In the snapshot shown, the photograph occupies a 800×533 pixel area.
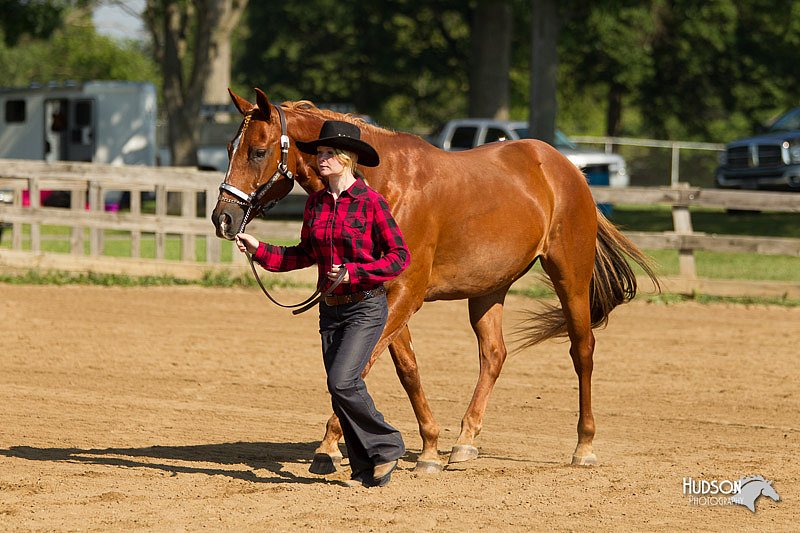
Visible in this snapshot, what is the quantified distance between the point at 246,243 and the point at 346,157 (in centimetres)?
64

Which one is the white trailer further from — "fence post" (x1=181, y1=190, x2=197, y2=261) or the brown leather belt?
the brown leather belt

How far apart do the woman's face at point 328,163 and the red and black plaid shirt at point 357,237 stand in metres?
0.12

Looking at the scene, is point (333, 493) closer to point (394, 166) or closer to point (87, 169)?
point (394, 166)

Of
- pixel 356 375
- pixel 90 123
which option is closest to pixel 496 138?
pixel 90 123

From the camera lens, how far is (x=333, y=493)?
19.0 feet

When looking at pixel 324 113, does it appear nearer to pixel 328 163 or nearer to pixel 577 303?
pixel 328 163

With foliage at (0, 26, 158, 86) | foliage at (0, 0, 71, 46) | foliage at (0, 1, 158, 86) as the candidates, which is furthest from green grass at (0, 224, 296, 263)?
foliage at (0, 26, 158, 86)

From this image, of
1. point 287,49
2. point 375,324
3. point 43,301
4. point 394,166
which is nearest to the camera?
point 375,324

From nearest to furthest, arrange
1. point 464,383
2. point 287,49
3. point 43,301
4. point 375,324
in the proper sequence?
1. point 375,324
2. point 464,383
3. point 43,301
4. point 287,49

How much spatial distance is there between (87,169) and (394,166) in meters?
10.5

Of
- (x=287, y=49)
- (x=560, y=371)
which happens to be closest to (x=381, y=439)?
(x=560, y=371)

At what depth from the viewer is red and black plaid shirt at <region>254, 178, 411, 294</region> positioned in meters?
5.57

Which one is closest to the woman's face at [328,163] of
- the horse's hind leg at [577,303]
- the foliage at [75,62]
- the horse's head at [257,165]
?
the horse's head at [257,165]

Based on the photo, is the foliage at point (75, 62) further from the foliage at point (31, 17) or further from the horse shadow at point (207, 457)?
the horse shadow at point (207, 457)
